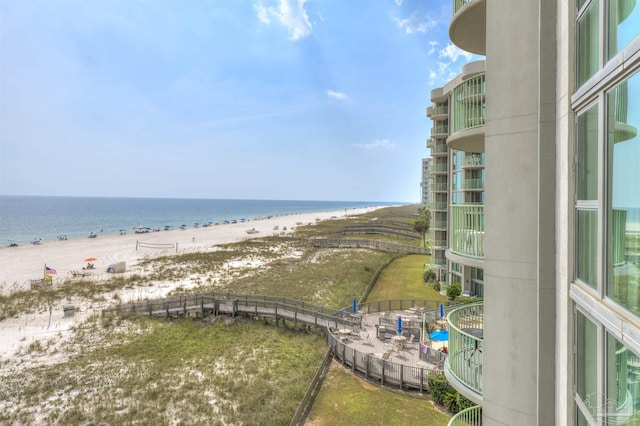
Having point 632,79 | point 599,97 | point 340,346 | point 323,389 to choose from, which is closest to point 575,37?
point 599,97

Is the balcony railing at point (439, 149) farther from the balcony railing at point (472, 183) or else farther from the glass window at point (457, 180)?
the balcony railing at point (472, 183)

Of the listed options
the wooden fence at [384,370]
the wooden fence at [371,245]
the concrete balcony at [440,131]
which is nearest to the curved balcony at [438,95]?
the concrete balcony at [440,131]

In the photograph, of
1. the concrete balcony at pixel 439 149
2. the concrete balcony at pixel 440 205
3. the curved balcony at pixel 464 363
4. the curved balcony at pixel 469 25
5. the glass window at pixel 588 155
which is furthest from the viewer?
the concrete balcony at pixel 439 149

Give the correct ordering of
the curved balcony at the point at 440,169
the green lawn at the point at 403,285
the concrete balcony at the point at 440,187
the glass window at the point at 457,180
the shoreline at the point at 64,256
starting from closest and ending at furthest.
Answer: the glass window at the point at 457,180
the green lawn at the point at 403,285
the concrete balcony at the point at 440,187
the curved balcony at the point at 440,169
the shoreline at the point at 64,256

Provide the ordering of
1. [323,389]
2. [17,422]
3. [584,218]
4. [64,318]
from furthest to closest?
[64,318]
[323,389]
[17,422]
[584,218]

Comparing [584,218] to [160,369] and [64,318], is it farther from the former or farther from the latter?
[64,318]

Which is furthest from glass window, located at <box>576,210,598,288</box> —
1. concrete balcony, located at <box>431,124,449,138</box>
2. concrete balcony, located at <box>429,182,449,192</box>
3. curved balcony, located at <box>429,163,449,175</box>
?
concrete balcony, located at <box>431,124,449,138</box>

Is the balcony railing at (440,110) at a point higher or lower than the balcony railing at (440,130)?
higher
